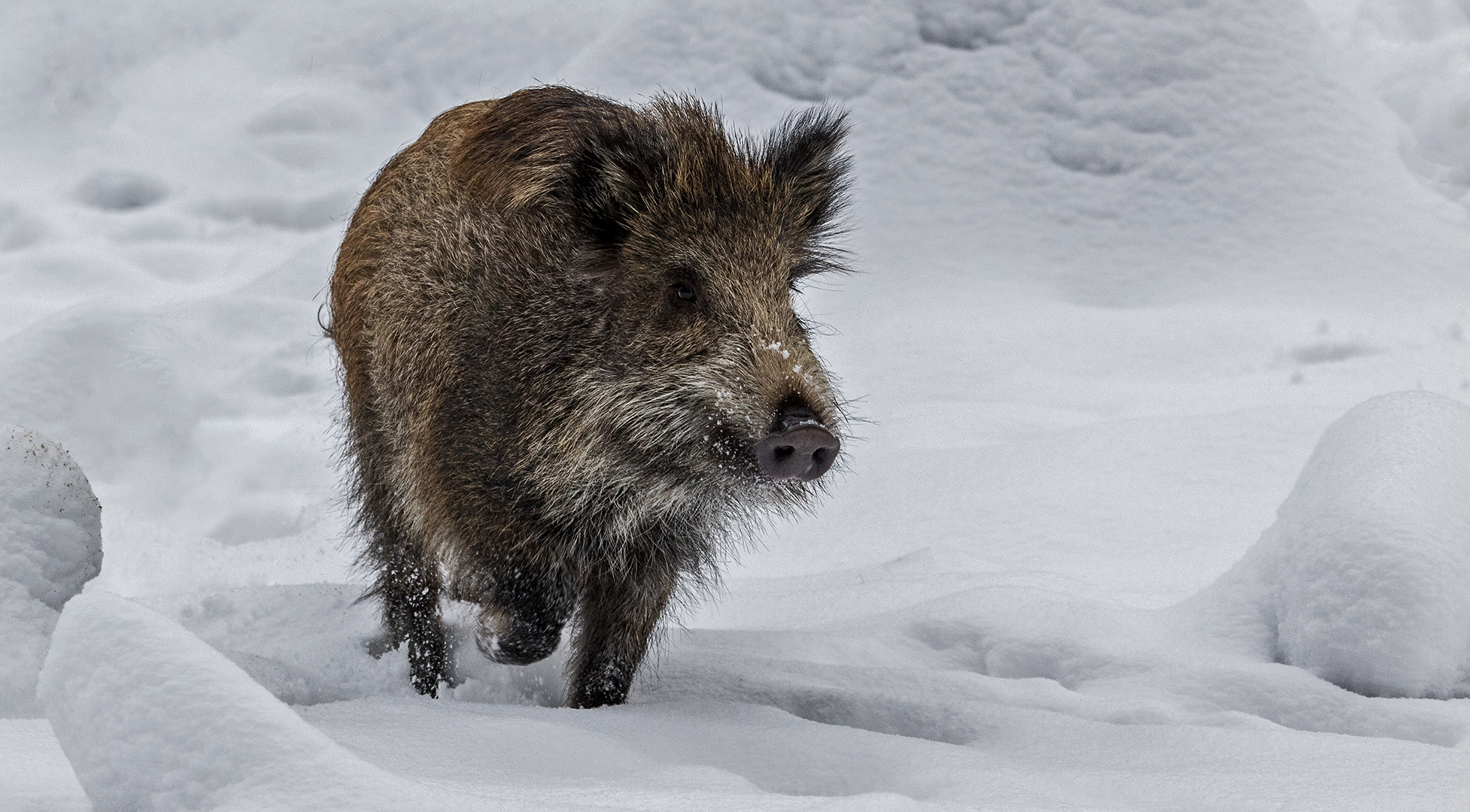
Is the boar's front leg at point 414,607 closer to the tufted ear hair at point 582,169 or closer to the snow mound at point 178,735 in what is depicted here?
the tufted ear hair at point 582,169

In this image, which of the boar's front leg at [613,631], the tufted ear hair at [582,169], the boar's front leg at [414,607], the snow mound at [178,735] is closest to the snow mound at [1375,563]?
the boar's front leg at [613,631]

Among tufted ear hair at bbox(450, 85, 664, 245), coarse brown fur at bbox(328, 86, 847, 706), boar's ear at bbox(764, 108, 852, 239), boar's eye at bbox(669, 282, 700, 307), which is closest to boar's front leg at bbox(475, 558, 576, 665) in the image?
coarse brown fur at bbox(328, 86, 847, 706)

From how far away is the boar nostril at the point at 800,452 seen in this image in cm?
271

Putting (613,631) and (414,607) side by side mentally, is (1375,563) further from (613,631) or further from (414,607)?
(414,607)

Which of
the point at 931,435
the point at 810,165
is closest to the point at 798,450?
the point at 810,165

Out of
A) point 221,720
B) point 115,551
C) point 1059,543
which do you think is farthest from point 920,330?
point 221,720

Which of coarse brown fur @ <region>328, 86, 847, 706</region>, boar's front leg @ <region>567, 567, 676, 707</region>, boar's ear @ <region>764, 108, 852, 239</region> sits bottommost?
boar's front leg @ <region>567, 567, 676, 707</region>

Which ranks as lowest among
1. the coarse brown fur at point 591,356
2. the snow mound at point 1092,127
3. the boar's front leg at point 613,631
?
the boar's front leg at point 613,631

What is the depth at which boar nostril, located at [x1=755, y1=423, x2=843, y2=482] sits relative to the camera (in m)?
2.71

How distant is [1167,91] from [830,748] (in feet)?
28.2

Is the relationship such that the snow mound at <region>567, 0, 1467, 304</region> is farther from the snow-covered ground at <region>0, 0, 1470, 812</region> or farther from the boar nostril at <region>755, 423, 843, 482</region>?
the boar nostril at <region>755, 423, 843, 482</region>

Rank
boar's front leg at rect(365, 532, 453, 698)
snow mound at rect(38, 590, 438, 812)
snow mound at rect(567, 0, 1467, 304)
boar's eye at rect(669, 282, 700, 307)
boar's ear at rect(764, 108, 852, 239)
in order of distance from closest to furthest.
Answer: snow mound at rect(38, 590, 438, 812)
boar's eye at rect(669, 282, 700, 307)
boar's ear at rect(764, 108, 852, 239)
boar's front leg at rect(365, 532, 453, 698)
snow mound at rect(567, 0, 1467, 304)

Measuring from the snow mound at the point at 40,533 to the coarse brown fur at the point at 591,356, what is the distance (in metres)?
0.81

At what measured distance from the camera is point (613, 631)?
11.1ft
